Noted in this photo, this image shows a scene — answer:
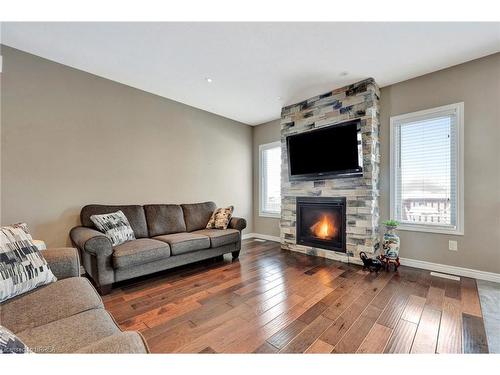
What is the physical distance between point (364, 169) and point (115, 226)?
11.1 feet

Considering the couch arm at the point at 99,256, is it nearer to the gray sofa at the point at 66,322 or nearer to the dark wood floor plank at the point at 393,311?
the gray sofa at the point at 66,322

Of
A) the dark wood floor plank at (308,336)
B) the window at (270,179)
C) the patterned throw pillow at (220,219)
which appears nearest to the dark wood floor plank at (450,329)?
the dark wood floor plank at (308,336)

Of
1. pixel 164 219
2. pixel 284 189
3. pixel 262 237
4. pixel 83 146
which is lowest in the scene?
pixel 262 237

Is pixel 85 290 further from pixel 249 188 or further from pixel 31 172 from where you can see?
pixel 249 188

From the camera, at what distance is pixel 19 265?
4.23 ft

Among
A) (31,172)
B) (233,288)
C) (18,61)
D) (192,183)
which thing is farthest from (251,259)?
(18,61)

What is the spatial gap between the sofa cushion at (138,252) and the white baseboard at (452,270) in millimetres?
3234

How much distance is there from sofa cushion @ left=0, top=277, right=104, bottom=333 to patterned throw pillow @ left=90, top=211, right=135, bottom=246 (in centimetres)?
123

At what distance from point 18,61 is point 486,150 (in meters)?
5.34

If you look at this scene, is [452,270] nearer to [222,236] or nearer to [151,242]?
[222,236]

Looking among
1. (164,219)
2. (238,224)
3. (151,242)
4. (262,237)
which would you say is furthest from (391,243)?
(164,219)

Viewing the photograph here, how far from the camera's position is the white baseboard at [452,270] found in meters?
2.50

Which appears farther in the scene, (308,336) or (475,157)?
(475,157)

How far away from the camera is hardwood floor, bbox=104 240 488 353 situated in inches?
59.9
